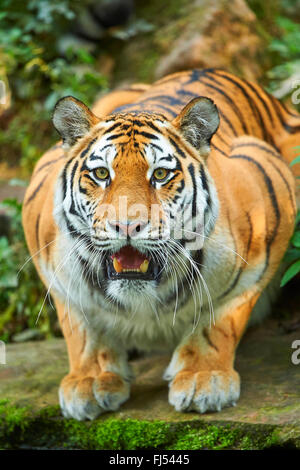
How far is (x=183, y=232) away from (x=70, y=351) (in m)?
0.98

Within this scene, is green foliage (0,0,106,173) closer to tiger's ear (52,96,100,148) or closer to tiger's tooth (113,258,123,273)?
tiger's ear (52,96,100,148)

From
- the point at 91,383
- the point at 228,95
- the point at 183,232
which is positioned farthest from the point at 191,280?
the point at 228,95

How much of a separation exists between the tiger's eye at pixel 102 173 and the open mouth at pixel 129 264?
1.06 feet

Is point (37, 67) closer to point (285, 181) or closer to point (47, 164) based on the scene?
point (47, 164)

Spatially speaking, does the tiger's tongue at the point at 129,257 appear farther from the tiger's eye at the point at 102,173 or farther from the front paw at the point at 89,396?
the front paw at the point at 89,396

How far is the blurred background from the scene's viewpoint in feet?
18.8

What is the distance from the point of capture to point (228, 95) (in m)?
3.96

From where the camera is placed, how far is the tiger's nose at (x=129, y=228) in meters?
2.43

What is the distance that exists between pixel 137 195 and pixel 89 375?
1.12 meters

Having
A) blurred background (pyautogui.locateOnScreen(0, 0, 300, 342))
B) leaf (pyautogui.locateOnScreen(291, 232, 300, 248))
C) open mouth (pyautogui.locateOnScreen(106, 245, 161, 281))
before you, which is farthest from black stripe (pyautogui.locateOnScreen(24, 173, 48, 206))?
blurred background (pyautogui.locateOnScreen(0, 0, 300, 342))

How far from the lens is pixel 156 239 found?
8.28 ft

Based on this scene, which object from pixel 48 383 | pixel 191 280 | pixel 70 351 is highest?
pixel 191 280

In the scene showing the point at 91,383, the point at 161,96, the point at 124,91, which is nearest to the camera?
the point at 91,383
